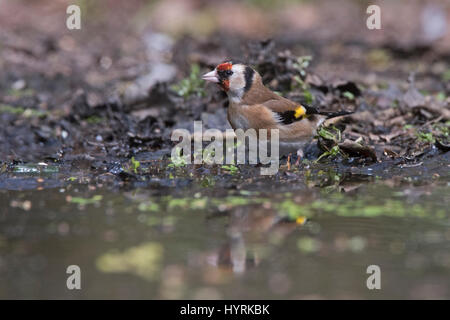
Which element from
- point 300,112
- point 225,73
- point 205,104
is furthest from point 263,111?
point 205,104

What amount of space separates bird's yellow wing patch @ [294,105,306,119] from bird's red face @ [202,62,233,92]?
2.22ft

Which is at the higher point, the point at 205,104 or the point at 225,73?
the point at 225,73

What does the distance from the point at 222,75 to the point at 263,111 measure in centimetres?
58

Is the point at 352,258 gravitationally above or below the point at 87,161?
below

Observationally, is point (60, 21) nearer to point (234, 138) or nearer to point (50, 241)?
point (234, 138)

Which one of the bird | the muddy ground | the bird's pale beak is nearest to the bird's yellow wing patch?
the bird

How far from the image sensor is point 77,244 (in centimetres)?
393

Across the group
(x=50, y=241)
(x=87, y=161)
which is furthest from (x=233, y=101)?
(x=50, y=241)

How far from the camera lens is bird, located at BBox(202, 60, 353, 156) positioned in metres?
6.15

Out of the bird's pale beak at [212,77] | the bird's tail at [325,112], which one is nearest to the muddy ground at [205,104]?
the bird's tail at [325,112]

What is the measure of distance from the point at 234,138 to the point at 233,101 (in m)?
0.72

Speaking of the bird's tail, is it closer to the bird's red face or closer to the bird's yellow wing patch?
the bird's yellow wing patch

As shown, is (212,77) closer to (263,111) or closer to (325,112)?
(263,111)

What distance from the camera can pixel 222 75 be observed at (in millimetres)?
6449
